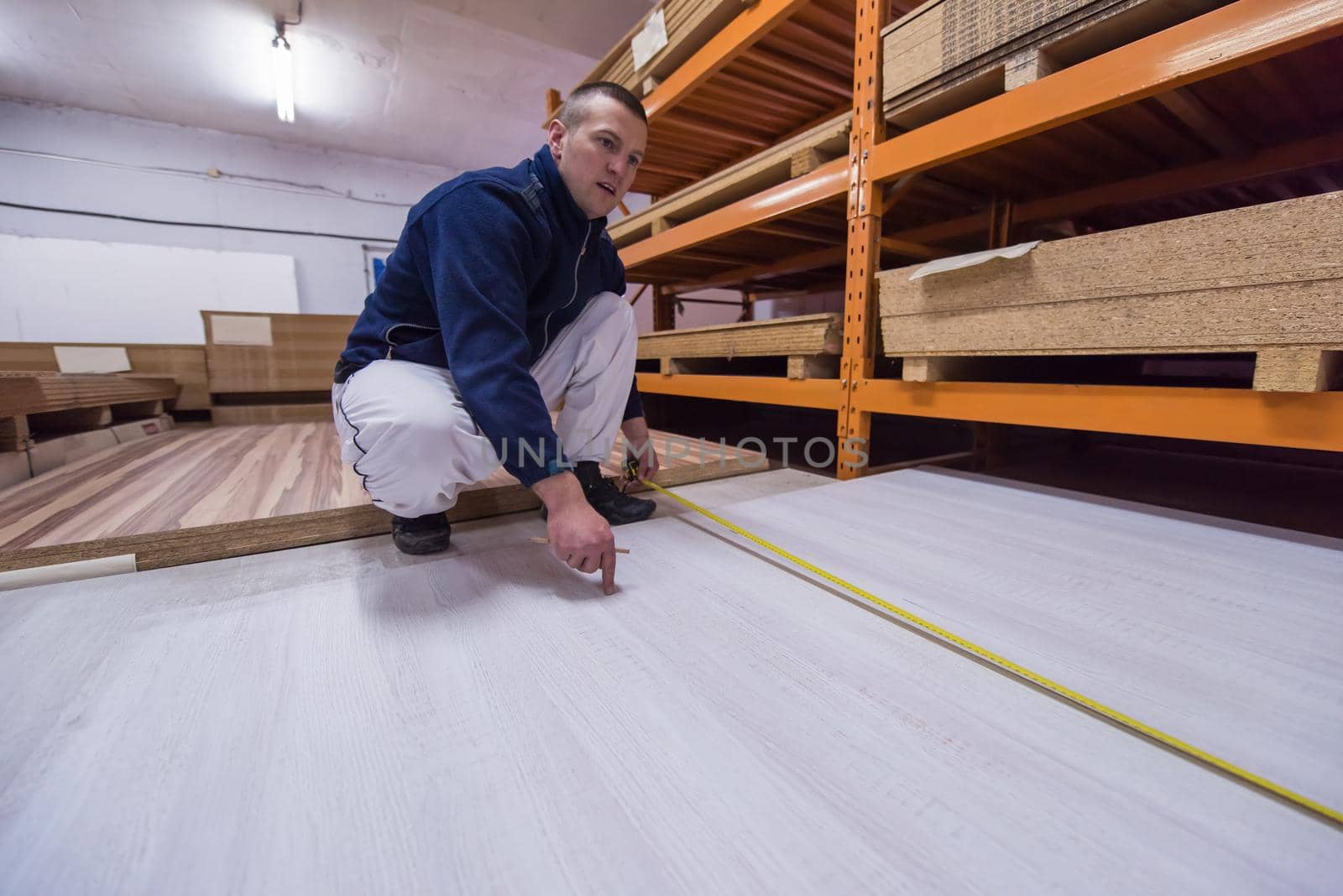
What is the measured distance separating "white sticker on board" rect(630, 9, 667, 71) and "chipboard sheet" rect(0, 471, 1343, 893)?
2.40m

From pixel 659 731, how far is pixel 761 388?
1.73 metres

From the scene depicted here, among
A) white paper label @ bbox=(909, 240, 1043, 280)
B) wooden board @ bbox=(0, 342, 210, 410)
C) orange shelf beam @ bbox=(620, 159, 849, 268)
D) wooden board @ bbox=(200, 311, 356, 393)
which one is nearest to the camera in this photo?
white paper label @ bbox=(909, 240, 1043, 280)

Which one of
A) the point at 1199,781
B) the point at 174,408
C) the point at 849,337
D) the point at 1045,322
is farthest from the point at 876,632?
the point at 174,408

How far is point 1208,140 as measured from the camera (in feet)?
5.14

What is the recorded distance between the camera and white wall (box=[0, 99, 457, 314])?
14.1 feet

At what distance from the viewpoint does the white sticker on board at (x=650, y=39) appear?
7.49 feet

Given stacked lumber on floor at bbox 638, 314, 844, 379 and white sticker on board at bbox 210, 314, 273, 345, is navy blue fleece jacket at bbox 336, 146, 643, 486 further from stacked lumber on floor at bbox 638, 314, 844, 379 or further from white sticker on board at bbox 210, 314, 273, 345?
white sticker on board at bbox 210, 314, 273, 345

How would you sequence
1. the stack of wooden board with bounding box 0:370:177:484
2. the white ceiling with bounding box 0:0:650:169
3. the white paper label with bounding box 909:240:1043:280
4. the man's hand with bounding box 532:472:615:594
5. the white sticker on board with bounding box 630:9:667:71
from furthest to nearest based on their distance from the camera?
the white ceiling with bounding box 0:0:650:169 → the white sticker on board with bounding box 630:9:667:71 → the stack of wooden board with bounding box 0:370:177:484 → the white paper label with bounding box 909:240:1043:280 → the man's hand with bounding box 532:472:615:594

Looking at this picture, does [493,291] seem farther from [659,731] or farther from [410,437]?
[659,731]

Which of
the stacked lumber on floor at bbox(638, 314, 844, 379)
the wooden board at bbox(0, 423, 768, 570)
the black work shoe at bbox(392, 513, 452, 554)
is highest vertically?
the stacked lumber on floor at bbox(638, 314, 844, 379)

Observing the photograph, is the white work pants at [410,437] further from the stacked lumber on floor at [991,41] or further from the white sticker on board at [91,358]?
the white sticker on board at [91,358]

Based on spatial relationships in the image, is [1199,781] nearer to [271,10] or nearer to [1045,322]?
[1045,322]

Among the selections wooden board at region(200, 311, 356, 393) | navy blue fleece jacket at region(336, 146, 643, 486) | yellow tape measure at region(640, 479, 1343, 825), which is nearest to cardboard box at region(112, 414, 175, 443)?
wooden board at region(200, 311, 356, 393)

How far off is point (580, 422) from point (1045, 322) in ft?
4.04
